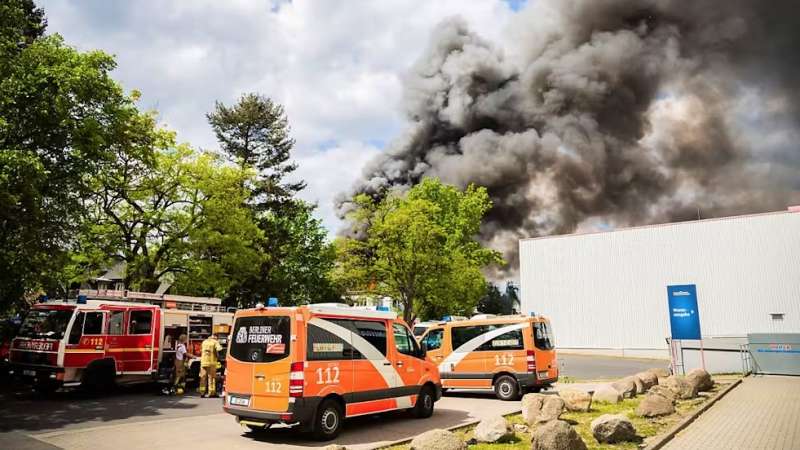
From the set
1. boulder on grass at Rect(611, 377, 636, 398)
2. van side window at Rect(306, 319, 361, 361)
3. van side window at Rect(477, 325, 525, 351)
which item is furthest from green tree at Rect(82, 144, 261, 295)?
boulder on grass at Rect(611, 377, 636, 398)

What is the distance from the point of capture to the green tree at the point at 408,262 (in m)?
37.6

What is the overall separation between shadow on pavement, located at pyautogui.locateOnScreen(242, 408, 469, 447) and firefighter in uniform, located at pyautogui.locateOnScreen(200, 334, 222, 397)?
5.51 metres

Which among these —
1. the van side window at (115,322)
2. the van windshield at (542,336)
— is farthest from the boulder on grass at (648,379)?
the van side window at (115,322)

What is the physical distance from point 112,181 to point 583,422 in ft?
62.5

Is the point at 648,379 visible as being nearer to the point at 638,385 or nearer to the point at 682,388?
the point at 638,385

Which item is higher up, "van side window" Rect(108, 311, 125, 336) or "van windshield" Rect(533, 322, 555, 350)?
"van side window" Rect(108, 311, 125, 336)

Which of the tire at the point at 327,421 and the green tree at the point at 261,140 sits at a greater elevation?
the green tree at the point at 261,140

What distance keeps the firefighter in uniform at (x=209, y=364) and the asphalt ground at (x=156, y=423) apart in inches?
19.5

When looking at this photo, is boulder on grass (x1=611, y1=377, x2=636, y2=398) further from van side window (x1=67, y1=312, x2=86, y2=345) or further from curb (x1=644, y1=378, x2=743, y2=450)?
van side window (x1=67, y1=312, x2=86, y2=345)

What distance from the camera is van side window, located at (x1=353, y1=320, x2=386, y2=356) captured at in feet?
34.4

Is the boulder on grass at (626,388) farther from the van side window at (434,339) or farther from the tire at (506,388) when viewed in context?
the van side window at (434,339)

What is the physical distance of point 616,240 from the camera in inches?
1544

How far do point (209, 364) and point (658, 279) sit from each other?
31.8 meters

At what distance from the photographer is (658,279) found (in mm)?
37031
